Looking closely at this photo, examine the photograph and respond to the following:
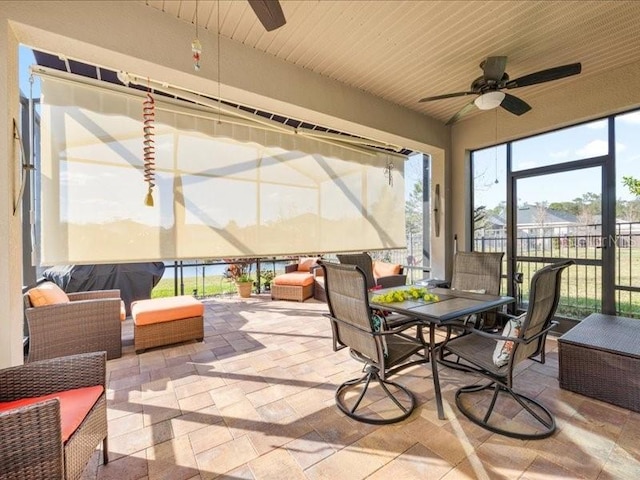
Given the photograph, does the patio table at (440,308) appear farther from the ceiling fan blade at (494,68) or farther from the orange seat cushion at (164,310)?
the orange seat cushion at (164,310)

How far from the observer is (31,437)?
3.46 feet

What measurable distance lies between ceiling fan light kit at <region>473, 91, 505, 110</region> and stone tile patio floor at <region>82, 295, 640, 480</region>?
8.56 ft

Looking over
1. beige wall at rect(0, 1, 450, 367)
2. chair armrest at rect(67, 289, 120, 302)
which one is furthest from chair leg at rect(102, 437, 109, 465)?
chair armrest at rect(67, 289, 120, 302)

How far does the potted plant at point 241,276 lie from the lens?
5.94 metres

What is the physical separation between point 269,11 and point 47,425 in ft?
7.22

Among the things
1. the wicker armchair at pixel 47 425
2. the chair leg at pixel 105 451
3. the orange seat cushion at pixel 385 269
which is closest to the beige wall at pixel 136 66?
the wicker armchair at pixel 47 425

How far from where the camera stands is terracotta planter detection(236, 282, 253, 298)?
19.5 feet

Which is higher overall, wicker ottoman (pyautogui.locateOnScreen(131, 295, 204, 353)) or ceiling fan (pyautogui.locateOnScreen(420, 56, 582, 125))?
ceiling fan (pyautogui.locateOnScreen(420, 56, 582, 125))

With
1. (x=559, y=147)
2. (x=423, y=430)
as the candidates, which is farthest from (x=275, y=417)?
(x=559, y=147)

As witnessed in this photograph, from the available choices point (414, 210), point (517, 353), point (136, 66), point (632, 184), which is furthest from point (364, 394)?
point (414, 210)

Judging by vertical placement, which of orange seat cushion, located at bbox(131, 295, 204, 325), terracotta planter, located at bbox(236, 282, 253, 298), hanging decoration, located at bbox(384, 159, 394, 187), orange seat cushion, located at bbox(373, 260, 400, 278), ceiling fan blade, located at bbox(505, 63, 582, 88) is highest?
ceiling fan blade, located at bbox(505, 63, 582, 88)

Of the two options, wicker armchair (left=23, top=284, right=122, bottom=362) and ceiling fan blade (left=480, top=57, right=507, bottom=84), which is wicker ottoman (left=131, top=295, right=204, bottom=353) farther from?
ceiling fan blade (left=480, top=57, right=507, bottom=84)

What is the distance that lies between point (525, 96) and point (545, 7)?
177cm

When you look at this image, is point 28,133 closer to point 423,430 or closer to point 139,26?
point 139,26
